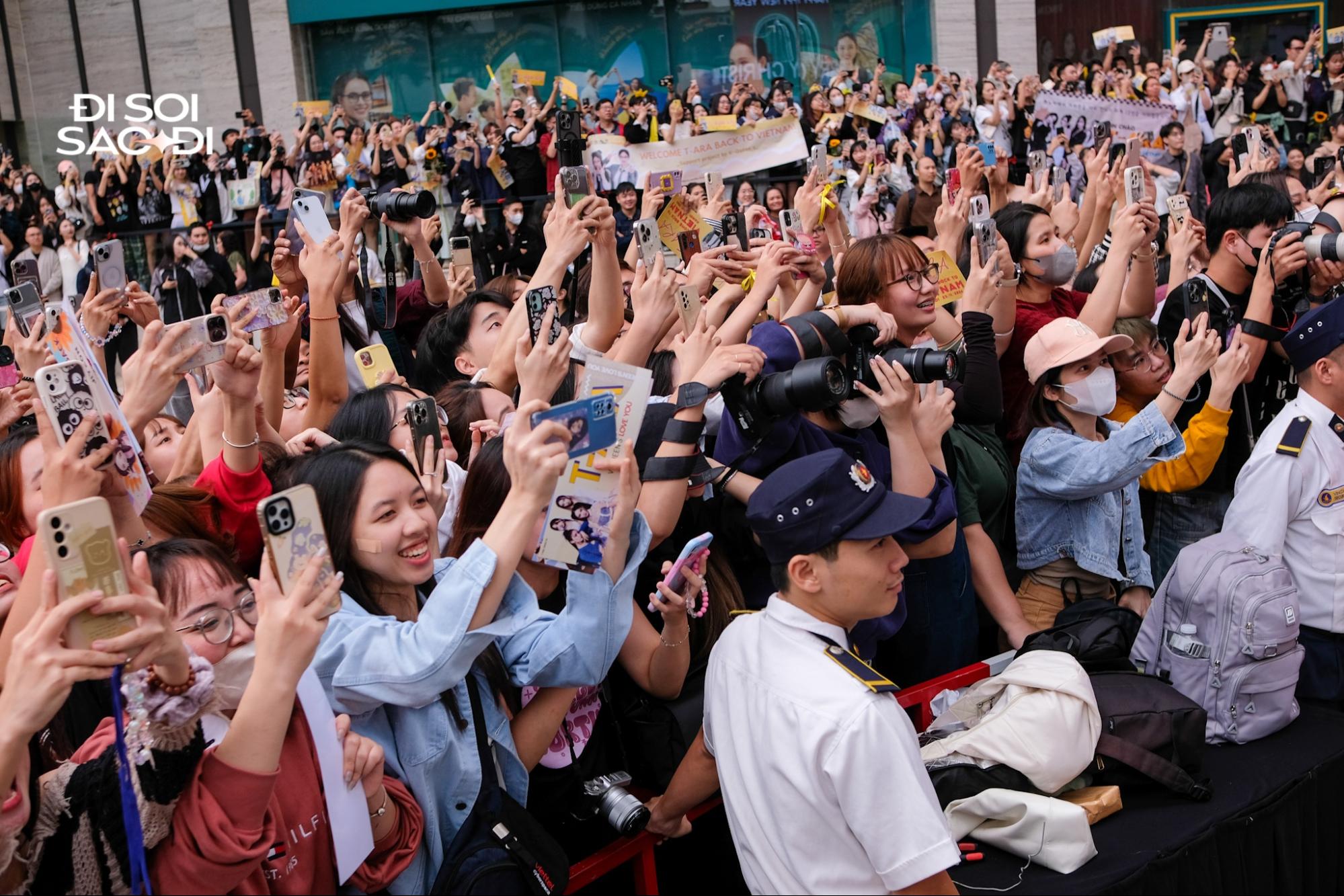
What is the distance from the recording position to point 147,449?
364 cm

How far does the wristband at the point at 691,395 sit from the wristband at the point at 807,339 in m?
0.52

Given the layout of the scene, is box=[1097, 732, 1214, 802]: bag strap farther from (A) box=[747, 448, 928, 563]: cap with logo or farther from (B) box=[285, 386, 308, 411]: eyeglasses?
(B) box=[285, 386, 308, 411]: eyeglasses

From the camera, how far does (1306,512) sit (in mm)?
3492

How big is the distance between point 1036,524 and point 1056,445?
27 centimetres

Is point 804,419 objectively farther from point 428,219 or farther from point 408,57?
point 408,57

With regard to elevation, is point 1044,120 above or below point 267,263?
above

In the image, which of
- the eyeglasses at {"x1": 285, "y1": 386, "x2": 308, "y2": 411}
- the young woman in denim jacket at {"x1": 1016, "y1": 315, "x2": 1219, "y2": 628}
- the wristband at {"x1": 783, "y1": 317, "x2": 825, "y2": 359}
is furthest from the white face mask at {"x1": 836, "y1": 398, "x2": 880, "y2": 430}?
the eyeglasses at {"x1": 285, "y1": 386, "x2": 308, "y2": 411}

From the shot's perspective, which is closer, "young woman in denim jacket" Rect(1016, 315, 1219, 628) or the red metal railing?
the red metal railing

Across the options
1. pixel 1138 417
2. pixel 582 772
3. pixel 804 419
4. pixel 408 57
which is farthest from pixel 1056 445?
pixel 408 57

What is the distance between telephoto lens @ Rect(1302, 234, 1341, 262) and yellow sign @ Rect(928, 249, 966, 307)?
1180 millimetres

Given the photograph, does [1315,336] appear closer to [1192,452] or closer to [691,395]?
[1192,452]

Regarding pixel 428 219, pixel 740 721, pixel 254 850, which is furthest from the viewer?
pixel 428 219

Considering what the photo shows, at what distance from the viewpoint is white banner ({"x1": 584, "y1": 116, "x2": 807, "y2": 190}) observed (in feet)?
38.1

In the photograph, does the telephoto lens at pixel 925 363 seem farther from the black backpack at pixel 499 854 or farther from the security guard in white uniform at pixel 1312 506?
the black backpack at pixel 499 854
